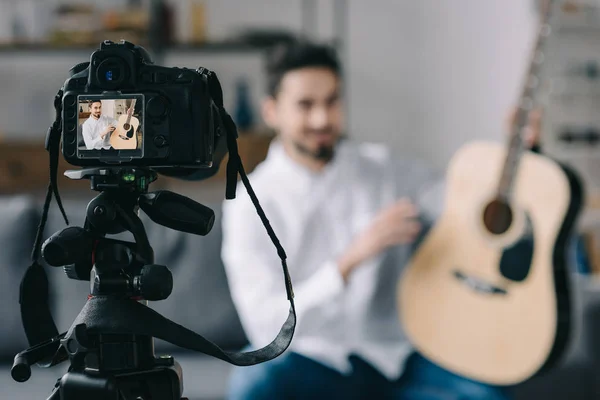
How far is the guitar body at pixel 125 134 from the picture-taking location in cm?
60

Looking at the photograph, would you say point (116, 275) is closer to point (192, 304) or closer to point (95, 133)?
point (95, 133)

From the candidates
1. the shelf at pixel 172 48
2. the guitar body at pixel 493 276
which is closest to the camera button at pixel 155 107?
the guitar body at pixel 493 276

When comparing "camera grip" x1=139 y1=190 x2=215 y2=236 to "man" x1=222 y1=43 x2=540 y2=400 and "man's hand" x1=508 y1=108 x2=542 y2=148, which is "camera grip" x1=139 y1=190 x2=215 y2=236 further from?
"man's hand" x1=508 y1=108 x2=542 y2=148

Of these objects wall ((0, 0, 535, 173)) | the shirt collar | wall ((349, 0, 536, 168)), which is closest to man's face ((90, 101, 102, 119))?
the shirt collar

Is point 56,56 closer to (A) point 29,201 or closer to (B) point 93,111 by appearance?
(A) point 29,201

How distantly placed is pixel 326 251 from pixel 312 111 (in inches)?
13.4

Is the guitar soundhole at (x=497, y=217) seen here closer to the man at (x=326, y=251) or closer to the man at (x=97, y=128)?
the man at (x=326, y=251)

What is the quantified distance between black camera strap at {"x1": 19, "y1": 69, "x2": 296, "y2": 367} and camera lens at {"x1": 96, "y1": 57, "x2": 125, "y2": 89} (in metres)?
0.05

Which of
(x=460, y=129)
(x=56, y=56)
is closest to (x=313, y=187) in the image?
(x=460, y=129)

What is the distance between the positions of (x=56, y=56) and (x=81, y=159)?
3.23 meters

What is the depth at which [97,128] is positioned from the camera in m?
0.60

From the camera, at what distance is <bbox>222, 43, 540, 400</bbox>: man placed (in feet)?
5.05

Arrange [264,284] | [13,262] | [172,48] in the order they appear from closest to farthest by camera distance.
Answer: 1. [264,284]
2. [13,262]
3. [172,48]

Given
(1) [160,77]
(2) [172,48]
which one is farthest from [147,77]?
(2) [172,48]
